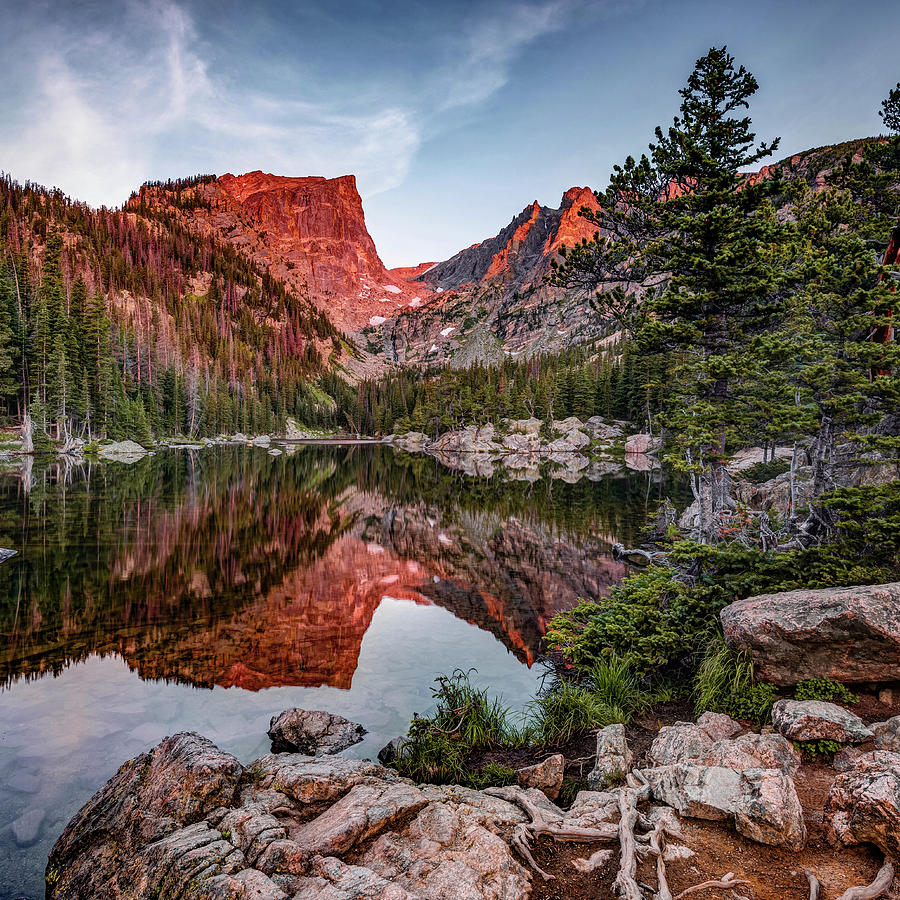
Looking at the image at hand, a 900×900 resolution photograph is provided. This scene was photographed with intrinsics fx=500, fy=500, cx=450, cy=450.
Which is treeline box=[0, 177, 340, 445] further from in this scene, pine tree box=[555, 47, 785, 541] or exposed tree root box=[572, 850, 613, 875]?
exposed tree root box=[572, 850, 613, 875]

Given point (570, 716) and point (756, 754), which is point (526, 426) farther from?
point (756, 754)

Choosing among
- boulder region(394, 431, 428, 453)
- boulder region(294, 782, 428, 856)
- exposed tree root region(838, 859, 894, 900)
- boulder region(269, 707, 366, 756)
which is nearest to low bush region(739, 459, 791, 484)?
boulder region(269, 707, 366, 756)

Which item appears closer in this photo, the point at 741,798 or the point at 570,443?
the point at 741,798

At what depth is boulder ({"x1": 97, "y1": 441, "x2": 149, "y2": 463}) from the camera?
2536 inches

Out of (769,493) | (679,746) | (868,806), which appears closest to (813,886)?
(868,806)

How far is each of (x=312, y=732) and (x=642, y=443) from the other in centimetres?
7542

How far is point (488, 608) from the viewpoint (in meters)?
15.8

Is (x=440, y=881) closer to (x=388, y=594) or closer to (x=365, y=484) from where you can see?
(x=388, y=594)

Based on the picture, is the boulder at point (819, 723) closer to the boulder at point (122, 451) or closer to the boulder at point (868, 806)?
the boulder at point (868, 806)

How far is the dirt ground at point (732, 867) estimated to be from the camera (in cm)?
386

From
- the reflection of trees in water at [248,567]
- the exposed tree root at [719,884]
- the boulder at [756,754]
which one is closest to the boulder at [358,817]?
the exposed tree root at [719,884]

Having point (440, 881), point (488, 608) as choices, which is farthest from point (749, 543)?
point (440, 881)

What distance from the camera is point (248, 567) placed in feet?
60.1

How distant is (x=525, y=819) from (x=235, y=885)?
2.73 meters
